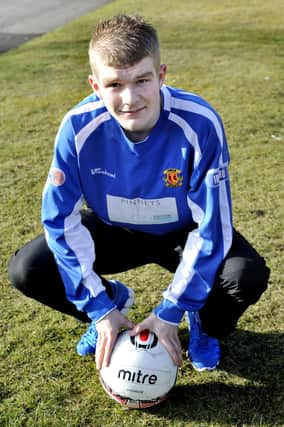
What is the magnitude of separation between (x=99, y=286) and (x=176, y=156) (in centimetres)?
62

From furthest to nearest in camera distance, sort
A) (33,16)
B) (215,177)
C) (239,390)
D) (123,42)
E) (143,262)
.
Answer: (33,16), (143,262), (239,390), (215,177), (123,42)

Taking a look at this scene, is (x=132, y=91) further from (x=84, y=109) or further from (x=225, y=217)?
(x=225, y=217)

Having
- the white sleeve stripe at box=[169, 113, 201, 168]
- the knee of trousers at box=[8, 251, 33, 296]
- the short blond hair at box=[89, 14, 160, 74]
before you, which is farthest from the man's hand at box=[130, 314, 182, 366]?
the short blond hair at box=[89, 14, 160, 74]

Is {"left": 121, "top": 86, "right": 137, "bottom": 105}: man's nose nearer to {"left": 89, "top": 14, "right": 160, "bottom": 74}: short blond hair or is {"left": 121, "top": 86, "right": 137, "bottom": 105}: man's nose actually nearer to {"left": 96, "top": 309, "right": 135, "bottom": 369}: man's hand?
{"left": 89, "top": 14, "right": 160, "bottom": 74}: short blond hair

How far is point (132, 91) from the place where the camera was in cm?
238

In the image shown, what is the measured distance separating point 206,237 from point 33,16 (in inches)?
466

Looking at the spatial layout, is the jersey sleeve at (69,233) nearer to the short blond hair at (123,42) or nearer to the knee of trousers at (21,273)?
the knee of trousers at (21,273)

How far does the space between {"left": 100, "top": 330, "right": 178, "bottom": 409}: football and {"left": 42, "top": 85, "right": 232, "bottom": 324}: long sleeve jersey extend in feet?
0.42

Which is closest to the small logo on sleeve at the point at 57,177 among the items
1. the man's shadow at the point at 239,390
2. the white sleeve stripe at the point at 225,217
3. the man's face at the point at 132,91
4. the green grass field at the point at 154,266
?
the man's face at the point at 132,91

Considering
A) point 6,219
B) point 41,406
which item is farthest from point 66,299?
point 6,219

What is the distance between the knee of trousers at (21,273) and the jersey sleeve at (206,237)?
0.60 meters

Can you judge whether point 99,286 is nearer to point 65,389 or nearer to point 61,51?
point 65,389

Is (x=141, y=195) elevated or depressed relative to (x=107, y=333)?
elevated

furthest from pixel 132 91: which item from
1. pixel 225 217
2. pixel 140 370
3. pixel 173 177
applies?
pixel 140 370
